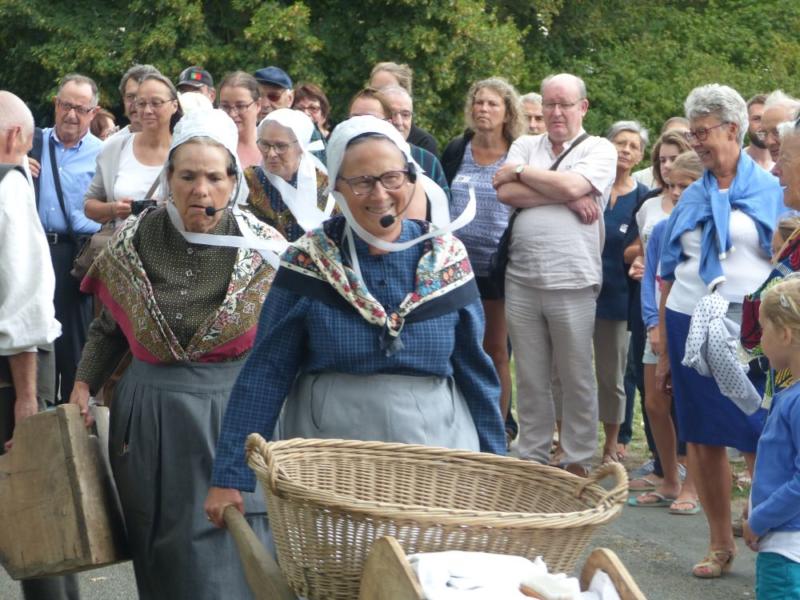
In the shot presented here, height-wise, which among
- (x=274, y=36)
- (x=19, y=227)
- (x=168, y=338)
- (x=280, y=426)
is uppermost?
(x=274, y=36)

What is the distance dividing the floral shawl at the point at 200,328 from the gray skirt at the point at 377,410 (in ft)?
2.06

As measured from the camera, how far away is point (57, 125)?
335 inches

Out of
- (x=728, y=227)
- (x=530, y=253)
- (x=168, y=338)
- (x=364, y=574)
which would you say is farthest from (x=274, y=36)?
(x=364, y=574)

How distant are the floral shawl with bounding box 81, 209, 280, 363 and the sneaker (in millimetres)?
4125

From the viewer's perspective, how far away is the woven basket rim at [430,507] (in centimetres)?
264

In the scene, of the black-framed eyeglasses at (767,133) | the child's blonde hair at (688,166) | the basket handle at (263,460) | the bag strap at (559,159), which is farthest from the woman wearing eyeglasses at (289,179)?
the basket handle at (263,460)

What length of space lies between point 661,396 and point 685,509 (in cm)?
62

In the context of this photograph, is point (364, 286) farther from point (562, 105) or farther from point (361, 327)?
point (562, 105)

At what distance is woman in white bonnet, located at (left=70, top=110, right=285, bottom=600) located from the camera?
4.41 metres

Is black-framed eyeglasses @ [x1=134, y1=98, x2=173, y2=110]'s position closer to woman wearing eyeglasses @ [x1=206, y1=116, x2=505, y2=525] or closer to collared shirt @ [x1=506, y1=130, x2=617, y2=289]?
collared shirt @ [x1=506, y1=130, x2=617, y2=289]

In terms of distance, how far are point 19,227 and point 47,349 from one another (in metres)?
0.56

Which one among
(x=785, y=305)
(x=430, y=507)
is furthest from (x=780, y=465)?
(x=430, y=507)

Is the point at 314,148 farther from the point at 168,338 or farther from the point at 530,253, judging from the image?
the point at 168,338

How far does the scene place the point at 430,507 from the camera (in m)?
2.83
